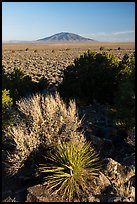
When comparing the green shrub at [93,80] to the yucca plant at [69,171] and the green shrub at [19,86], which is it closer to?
the green shrub at [19,86]

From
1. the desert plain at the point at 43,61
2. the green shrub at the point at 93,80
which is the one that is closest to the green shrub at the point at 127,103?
the green shrub at the point at 93,80

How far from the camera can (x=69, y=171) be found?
888 cm

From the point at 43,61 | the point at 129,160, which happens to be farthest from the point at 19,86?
the point at 43,61

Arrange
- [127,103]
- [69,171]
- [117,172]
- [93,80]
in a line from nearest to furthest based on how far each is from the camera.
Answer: [69,171] < [117,172] < [127,103] < [93,80]

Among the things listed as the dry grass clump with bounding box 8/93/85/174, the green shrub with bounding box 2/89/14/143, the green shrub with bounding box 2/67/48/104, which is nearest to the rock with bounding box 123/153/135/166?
the dry grass clump with bounding box 8/93/85/174

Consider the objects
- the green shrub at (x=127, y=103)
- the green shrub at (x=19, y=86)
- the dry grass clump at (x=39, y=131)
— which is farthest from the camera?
the green shrub at (x=19, y=86)

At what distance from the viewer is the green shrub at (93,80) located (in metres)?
15.3

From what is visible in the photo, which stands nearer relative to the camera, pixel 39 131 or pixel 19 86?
pixel 39 131

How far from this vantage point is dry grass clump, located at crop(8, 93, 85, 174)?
9500mm

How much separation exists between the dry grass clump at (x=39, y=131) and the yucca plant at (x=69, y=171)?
20.7 inches

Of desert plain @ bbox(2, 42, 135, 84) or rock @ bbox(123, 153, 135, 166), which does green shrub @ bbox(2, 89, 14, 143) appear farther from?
desert plain @ bbox(2, 42, 135, 84)

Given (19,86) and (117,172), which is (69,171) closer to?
(117,172)

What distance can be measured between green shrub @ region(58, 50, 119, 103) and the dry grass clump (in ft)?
16.4

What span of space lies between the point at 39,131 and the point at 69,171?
5.79 feet
